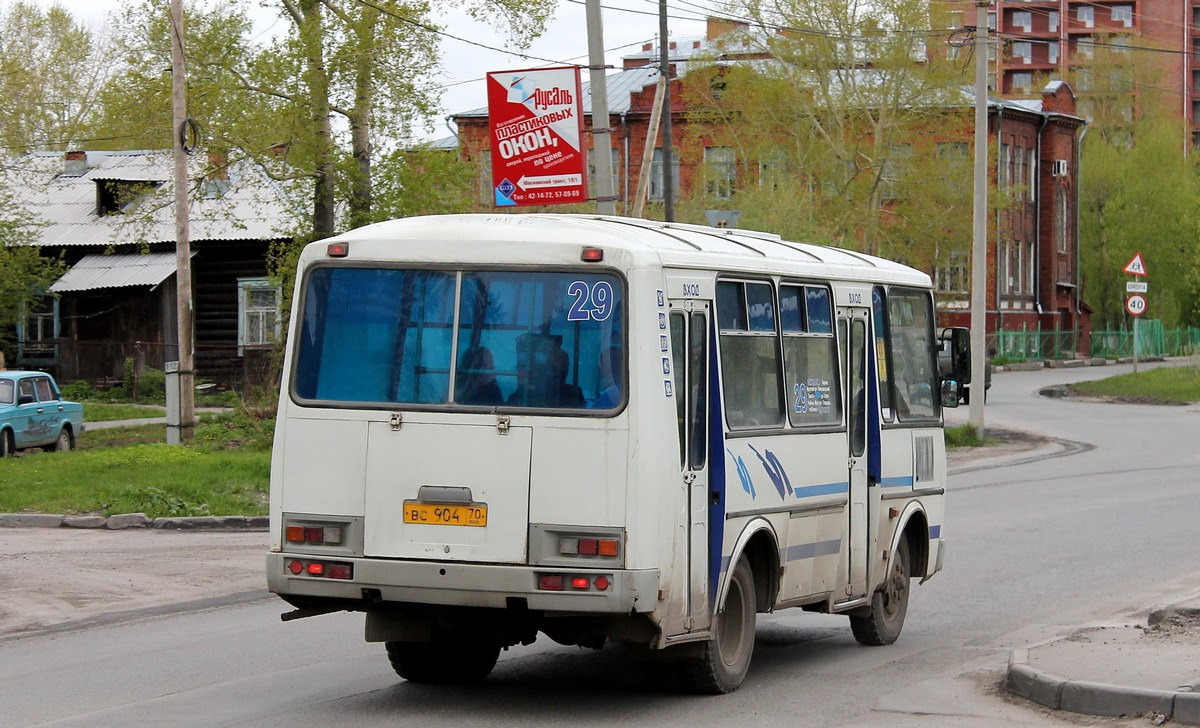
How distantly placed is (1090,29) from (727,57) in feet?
259

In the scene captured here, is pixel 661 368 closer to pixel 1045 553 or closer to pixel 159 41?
pixel 1045 553

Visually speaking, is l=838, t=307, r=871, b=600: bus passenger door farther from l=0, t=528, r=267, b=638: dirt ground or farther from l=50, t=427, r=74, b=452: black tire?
l=50, t=427, r=74, b=452: black tire

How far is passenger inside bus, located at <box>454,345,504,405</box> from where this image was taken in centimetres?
868

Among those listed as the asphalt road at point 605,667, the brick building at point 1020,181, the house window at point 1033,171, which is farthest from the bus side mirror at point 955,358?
the house window at point 1033,171

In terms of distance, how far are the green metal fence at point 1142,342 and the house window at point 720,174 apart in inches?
1154

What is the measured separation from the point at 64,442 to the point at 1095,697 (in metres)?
24.8

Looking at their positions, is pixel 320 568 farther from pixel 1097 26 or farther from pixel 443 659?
pixel 1097 26

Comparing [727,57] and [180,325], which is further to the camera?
[727,57]

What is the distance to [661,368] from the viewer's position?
28.2 feet

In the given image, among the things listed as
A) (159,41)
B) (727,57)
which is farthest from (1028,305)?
(159,41)

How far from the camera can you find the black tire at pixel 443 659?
970cm

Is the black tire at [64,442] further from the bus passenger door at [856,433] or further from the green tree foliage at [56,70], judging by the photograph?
the green tree foliage at [56,70]

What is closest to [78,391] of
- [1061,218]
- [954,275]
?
[954,275]

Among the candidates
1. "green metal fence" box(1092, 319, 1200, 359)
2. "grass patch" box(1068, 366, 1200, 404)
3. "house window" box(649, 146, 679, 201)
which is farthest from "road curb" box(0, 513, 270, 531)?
"green metal fence" box(1092, 319, 1200, 359)
